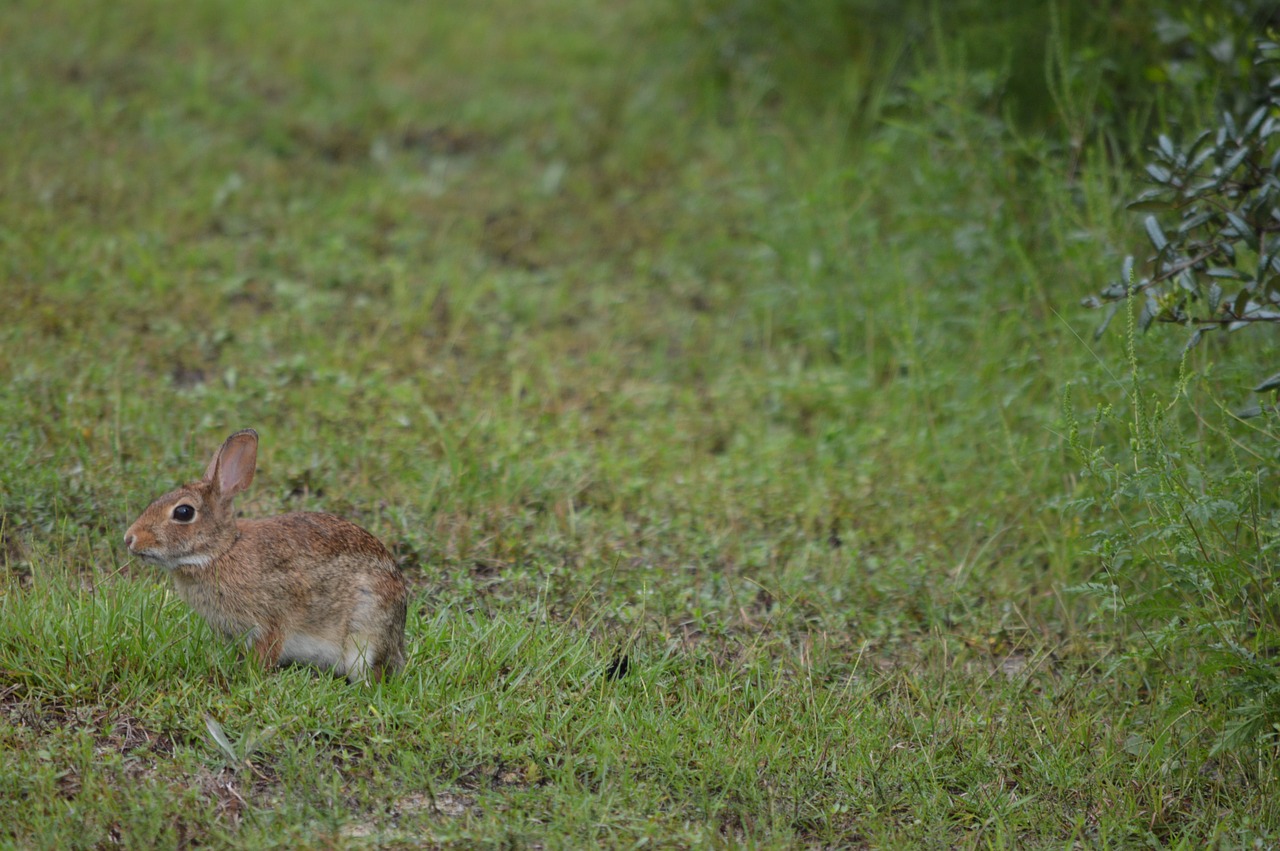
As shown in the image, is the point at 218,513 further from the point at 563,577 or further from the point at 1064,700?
the point at 1064,700

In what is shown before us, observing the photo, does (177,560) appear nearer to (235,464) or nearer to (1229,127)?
(235,464)

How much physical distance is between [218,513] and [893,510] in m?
2.51

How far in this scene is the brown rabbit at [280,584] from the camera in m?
3.71

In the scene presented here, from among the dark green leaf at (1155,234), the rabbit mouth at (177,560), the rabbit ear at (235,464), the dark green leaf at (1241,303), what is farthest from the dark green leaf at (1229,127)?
the rabbit mouth at (177,560)

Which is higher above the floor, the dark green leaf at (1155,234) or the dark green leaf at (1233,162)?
the dark green leaf at (1233,162)

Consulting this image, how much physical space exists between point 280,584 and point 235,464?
431 mm

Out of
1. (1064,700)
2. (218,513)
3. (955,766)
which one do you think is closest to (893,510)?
(1064,700)

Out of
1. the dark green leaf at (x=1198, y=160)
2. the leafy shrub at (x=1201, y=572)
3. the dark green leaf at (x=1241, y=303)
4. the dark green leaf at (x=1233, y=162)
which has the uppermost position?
the dark green leaf at (x=1233, y=162)

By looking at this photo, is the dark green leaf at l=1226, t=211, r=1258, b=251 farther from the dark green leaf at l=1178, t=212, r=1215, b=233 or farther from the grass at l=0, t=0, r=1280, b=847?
the grass at l=0, t=0, r=1280, b=847

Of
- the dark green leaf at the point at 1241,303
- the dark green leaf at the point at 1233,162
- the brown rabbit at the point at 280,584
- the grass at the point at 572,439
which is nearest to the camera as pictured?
the grass at the point at 572,439

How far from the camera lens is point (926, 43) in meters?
7.41

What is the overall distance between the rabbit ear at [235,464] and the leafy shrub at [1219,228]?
101 inches

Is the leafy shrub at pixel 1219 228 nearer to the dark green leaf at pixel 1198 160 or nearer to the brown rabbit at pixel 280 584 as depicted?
the dark green leaf at pixel 1198 160

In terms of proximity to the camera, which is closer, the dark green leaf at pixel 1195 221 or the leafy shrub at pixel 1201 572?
the leafy shrub at pixel 1201 572
